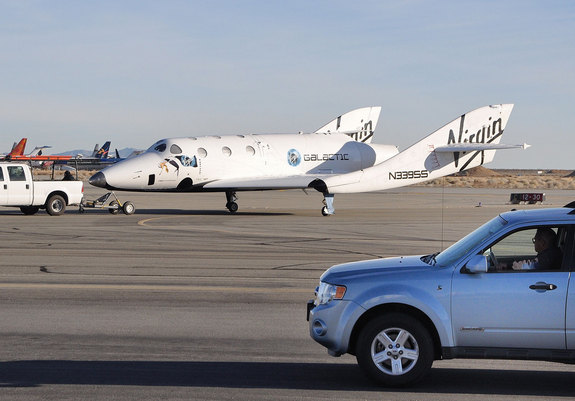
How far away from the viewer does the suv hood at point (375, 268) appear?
825 centimetres

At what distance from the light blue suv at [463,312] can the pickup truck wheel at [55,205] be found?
91.8 feet

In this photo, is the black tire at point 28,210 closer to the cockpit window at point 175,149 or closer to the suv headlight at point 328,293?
the cockpit window at point 175,149

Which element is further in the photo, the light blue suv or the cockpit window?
the cockpit window

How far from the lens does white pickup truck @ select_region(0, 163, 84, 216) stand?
33281 mm

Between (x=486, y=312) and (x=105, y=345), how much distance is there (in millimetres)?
4431

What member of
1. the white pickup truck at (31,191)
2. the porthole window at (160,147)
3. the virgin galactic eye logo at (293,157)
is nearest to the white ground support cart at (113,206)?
the white pickup truck at (31,191)

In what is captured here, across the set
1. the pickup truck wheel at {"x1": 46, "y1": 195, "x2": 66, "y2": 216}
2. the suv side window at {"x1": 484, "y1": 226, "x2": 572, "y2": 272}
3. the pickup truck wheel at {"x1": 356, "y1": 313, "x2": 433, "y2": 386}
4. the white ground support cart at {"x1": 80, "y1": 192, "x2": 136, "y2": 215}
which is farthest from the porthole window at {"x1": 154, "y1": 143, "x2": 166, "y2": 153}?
the pickup truck wheel at {"x1": 356, "y1": 313, "x2": 433, "y2": 386}

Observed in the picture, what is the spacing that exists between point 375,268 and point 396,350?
0.90 m

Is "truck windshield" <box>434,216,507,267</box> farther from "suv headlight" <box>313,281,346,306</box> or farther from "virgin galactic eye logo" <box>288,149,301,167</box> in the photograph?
"virgin galactic eye logo" <box>288,149,301,167</box>

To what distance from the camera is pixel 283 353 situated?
9.59 meters

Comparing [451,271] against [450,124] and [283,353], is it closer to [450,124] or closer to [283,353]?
[283,353]

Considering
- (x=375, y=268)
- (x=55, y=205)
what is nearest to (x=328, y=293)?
(x=375, y=268)

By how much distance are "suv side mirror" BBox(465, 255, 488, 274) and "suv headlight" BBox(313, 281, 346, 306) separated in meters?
1.18

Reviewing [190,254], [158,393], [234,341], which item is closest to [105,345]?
[234,341]
